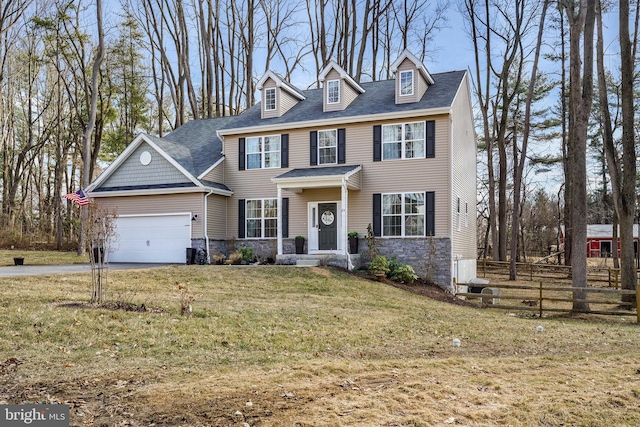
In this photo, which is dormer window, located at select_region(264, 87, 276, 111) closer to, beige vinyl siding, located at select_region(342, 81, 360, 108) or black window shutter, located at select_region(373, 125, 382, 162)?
beige vinyl siding, located at select_region(342, 81, 360, 108)

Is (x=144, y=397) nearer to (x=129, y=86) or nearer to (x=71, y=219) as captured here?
(x=71, y=219)

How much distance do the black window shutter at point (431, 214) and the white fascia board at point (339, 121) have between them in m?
2.79

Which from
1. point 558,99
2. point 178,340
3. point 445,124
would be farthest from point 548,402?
point 558,99

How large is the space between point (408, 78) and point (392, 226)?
5544 millimetres

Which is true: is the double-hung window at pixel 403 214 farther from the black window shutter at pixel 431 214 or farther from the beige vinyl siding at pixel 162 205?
the beige vinyl siding at pixel 162 205

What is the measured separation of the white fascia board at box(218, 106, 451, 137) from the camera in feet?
54.9

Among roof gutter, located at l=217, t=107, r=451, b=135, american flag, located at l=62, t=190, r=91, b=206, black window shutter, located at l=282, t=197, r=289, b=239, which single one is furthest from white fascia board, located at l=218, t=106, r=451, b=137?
american flag, located at l=62, t=190, r=91, b=206

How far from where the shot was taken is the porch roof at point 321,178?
55.0 feet

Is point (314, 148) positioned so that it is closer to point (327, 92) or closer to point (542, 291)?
point (327, 92)

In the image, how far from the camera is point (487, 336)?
8883mm

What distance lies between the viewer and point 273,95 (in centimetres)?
2030

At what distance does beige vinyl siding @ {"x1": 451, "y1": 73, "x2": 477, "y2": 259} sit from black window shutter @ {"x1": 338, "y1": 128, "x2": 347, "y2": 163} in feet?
12.9

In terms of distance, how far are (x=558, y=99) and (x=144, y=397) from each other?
30792mm

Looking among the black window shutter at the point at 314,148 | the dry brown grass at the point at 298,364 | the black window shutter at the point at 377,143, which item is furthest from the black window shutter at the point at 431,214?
the dry brown grass at the point at 298,364
